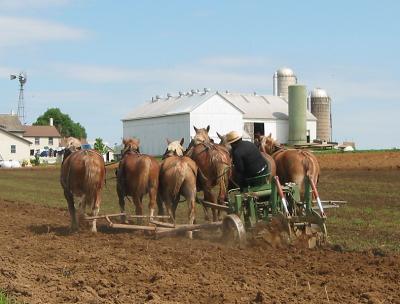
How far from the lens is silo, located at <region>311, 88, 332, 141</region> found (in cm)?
8374

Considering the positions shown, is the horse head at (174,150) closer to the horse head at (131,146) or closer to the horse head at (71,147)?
the horse head at (131,146)

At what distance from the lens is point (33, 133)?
358 feet

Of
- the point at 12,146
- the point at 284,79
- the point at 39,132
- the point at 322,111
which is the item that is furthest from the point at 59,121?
the point at 322,111

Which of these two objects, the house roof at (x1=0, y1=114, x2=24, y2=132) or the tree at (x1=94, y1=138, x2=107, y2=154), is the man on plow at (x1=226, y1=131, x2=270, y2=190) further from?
the house roof at (x1=0, y1=114, x2=24, y2=132)

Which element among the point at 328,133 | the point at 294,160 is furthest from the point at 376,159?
the point at 328,133

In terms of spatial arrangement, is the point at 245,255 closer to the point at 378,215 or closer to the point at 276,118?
the point at 378,215

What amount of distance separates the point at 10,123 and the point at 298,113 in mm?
45653

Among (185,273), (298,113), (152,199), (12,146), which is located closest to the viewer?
(185,273)

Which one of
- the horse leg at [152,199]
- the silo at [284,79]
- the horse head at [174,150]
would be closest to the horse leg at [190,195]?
the horse leg at [152,199]

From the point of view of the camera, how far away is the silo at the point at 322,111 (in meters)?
83.7

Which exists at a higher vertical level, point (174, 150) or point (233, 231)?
point (174, 150)

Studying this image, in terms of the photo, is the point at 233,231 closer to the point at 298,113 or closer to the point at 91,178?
the point at 91,178

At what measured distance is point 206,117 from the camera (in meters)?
69.8

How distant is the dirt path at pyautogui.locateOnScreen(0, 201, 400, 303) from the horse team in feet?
5.40
